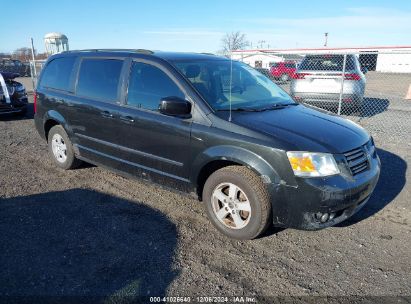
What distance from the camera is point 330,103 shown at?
8.84 meters

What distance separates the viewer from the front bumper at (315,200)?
302 centimetres

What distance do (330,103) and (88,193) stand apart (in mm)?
6588

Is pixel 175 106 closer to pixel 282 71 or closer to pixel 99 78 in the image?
pixel 99 78

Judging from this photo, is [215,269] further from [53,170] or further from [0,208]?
[53,170]

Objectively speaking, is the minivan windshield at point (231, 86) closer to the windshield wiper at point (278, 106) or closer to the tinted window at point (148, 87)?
the windshield wiper at point (278, 106)

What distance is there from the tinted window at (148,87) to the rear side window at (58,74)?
4.82 ft

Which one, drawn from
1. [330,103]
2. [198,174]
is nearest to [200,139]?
[198,174]

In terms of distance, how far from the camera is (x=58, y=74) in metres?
5.38

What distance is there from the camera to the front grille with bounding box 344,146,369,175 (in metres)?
3.24

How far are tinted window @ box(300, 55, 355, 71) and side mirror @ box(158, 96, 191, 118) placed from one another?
275 inches

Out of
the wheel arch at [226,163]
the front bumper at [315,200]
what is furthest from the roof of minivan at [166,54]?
the front bumper at [315,200]

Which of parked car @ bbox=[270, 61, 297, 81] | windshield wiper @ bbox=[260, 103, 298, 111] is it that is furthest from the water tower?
windshield wiper @ bbox=[260, 103, 298, 111]

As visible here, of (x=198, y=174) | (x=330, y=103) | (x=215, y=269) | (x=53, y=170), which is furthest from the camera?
(x=330, y=103)

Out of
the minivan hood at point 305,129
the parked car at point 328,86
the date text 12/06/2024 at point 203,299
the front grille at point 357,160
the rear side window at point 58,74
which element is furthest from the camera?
the parked car at point 328,86
